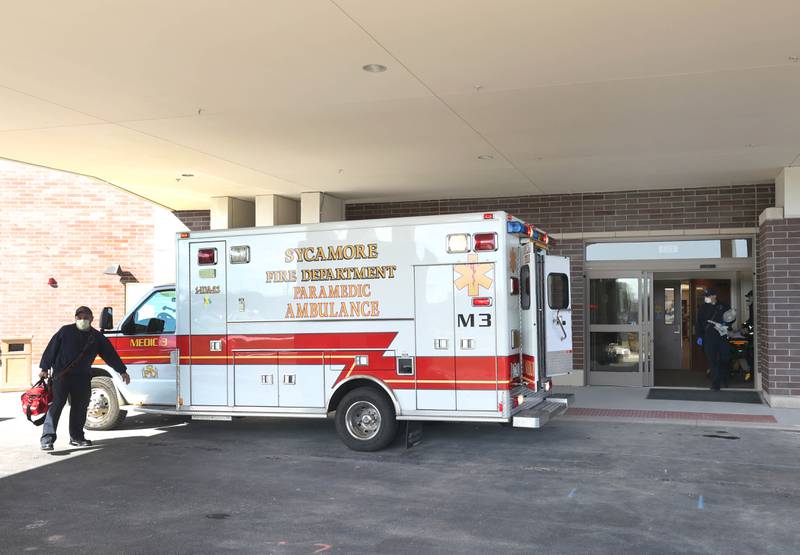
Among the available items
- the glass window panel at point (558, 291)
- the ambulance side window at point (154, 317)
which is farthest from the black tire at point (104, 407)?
the glass window panel at point (558, 291)

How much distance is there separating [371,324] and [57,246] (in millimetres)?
10340

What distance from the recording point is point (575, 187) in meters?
13.7

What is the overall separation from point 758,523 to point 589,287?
8.71 metres

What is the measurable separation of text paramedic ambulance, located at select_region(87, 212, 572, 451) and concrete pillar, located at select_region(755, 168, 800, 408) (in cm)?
440

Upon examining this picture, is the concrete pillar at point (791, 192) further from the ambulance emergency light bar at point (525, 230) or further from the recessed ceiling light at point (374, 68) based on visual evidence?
the recessed ceiling light at point (374, 68)

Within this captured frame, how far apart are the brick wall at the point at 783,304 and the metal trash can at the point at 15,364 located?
13.2 metres

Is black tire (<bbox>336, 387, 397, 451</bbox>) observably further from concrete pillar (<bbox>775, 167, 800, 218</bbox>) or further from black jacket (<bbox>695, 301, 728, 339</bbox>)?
black jacket (<bbox>695, 301, 728, 339</bbox>)

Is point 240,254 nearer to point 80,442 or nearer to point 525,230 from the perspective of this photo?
point 80,442

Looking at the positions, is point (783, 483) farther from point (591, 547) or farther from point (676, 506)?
point (591, 547)

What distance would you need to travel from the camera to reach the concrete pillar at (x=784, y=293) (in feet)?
37.9

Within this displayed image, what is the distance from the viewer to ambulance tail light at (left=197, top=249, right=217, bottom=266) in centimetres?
946

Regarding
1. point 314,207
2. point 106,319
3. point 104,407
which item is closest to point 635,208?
point 314,207

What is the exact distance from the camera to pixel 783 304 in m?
11.7

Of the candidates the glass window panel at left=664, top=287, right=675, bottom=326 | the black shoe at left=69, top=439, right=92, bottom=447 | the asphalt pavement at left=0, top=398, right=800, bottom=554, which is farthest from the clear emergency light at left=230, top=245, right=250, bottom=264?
the glass window panel at left=664, top=287, right=675, bottom=326
